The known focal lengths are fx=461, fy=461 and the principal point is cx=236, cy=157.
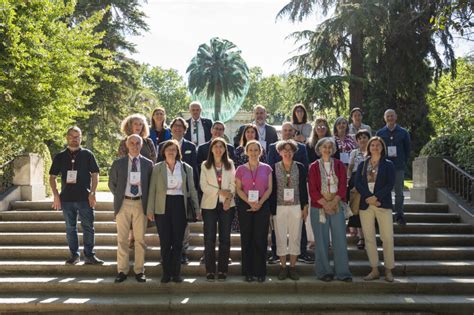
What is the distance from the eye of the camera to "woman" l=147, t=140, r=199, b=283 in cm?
623

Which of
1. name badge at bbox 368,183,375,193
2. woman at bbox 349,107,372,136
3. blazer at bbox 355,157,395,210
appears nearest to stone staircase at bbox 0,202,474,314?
blazer at bbox 355,157,395,210

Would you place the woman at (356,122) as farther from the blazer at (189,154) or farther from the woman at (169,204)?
the woman at (169,204)

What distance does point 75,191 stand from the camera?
681 cm

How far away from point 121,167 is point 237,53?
2807cm

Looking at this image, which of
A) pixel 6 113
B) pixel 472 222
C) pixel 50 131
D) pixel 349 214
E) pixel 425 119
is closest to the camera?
pixel 349 214

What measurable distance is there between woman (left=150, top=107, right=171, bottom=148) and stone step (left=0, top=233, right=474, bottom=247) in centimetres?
166

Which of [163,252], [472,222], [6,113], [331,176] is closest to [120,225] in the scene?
[163,252]

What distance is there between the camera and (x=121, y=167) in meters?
6.39

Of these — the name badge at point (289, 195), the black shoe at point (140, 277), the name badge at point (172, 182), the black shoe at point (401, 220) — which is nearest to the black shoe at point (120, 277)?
the black shoe at point (140, 277)

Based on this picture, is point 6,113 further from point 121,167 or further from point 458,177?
point 458,177

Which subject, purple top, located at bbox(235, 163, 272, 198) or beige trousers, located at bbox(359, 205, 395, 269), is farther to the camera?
beige trousers, located at bbox(359, 205, 395, 269)

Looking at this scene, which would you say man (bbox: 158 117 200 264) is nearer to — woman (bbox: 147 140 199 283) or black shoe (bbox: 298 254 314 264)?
woman (bbox: 147 140 199 283)

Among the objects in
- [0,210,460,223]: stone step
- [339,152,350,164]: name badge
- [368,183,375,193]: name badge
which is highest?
[339,152,350,164]: name badge

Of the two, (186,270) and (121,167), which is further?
(186,270)
